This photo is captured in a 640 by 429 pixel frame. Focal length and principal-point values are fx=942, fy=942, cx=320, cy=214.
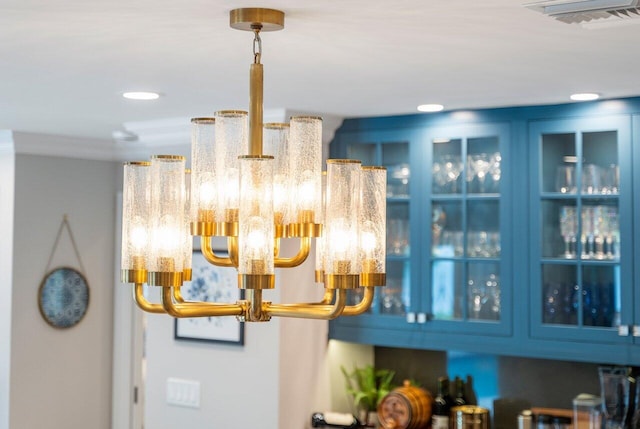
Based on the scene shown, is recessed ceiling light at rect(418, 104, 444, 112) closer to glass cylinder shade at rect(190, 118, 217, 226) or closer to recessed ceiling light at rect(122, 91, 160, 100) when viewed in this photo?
recessed ceiling light at rect(122, 91, 160, 100)

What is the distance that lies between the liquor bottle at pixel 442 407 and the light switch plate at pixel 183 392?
1155 millimetres

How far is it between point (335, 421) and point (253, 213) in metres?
2.45

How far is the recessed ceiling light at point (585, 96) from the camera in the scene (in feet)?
12.2

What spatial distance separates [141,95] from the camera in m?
3.78

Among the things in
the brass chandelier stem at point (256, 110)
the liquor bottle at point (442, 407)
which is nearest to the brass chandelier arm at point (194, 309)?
the brass chandelier stem at point (256, 110)

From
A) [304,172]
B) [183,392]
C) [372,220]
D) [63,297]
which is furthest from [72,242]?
[372,220]

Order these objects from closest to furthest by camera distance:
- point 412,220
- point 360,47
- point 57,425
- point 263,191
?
point 263,191 < point 360,47 < point 412,220 < point 57,425

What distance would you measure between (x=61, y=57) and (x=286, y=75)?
78 cm

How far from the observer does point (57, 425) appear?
17.5 ft

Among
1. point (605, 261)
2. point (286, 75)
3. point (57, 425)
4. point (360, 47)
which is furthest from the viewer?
point (57, 425)

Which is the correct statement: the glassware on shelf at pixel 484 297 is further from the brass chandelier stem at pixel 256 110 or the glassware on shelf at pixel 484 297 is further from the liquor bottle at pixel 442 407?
the brass chandelier stem at pixel 256 110

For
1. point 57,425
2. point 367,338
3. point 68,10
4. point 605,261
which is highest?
point 68,10

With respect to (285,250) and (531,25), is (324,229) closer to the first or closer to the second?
(531,25)

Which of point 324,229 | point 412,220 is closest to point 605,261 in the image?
point 412,220
